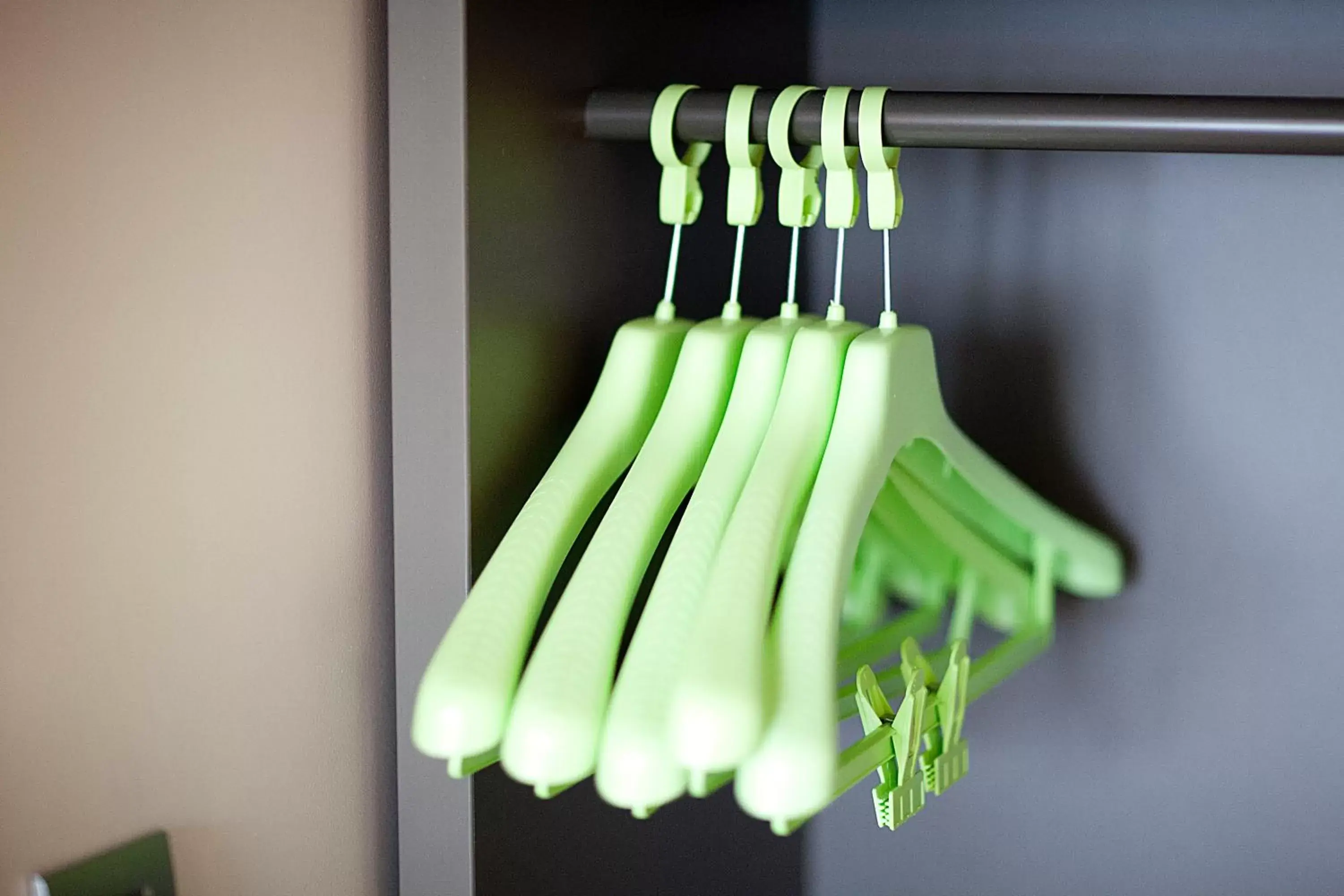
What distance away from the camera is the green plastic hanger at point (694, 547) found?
56 cm

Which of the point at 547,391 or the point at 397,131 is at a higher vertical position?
the point at 397,131

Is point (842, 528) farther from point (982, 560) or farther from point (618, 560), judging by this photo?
point (982, 560)

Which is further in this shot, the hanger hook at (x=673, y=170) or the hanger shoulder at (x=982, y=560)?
the hanger shoulder at (x=982, y=560)

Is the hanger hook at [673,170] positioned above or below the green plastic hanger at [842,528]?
above

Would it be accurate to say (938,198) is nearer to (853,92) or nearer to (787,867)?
(853,92)

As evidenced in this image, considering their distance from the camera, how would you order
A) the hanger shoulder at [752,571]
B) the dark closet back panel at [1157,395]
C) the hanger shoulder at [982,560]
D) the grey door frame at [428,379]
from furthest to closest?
1. the dark closet back panel at [1157,395]
2. the hanger shoulder at [982,560]
3. the grey door frame at [428,379]
4. the hanger shoulder at [752,571]

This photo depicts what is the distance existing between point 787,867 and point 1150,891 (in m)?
0.33

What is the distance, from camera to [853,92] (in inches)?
29.4

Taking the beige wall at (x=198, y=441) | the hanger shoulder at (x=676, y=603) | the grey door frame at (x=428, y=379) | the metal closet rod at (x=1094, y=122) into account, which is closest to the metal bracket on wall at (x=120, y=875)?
the beige wall at (x=198, y=441)

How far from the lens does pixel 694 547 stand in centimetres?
64

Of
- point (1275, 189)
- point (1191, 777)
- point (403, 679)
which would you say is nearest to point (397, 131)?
point (403, 679)

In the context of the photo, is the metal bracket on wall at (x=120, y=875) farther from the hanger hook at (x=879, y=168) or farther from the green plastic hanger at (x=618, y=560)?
the hanger hook at (x=879, y=168)

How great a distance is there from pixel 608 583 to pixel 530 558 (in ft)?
0.14

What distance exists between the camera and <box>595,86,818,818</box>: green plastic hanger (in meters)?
0.56
